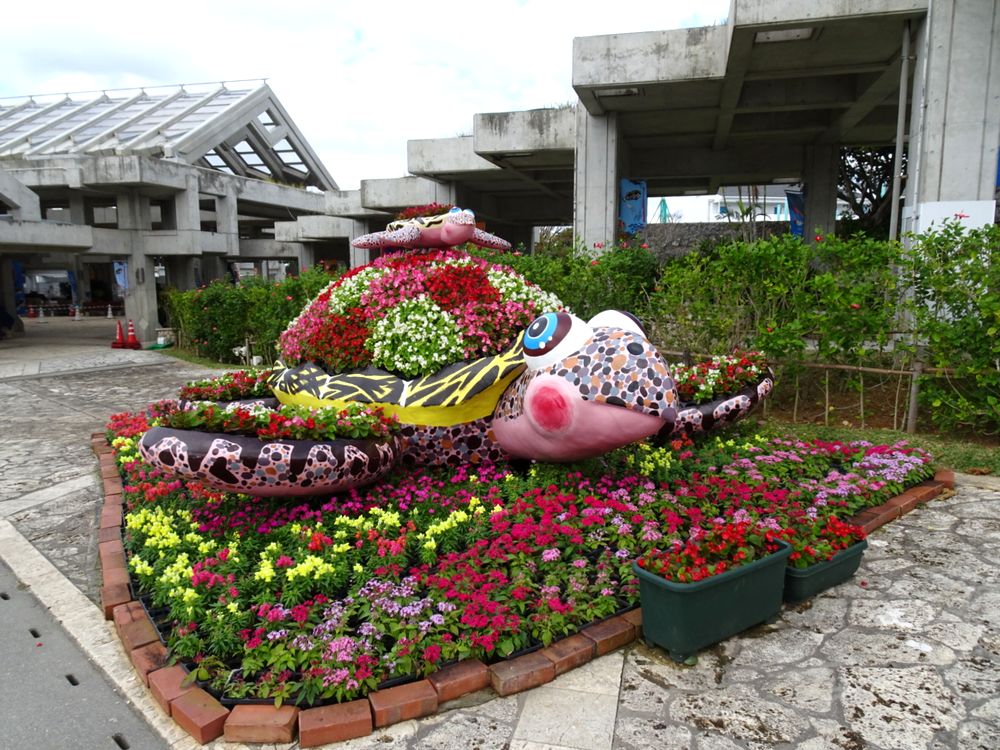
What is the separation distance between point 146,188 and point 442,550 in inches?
765

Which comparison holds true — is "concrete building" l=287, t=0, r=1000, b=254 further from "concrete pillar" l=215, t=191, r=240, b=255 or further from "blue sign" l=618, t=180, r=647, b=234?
"concrete pillar" l=215, t=191, r=240, b=255

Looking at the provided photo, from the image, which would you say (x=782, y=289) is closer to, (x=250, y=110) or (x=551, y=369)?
(x=551, y=369)

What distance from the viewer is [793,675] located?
2.86m

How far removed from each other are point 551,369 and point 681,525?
3.80 feet

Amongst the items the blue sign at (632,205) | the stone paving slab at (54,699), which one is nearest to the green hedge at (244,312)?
the blue sign at (632,205)

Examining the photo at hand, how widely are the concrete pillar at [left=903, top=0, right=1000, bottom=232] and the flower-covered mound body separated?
5.92m

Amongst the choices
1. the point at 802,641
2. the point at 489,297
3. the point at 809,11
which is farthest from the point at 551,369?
the point at 809,11

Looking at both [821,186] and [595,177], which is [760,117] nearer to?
[821,186]

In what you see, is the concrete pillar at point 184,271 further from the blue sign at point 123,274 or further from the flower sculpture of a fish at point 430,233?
the flower sculpture of a fish at point 430,233

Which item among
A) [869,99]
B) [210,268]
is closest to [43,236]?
[210,268]

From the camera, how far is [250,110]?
2898 cm

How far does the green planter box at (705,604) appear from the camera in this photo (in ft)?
9.27

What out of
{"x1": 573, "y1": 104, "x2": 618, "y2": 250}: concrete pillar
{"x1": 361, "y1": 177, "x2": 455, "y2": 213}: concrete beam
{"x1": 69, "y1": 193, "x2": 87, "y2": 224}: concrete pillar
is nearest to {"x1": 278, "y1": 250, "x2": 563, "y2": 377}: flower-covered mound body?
{"x1": 573, "y1": 104, "x2": 618, "y2": 250}: concrete pillar

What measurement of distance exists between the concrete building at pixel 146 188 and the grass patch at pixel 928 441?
16638 mm
